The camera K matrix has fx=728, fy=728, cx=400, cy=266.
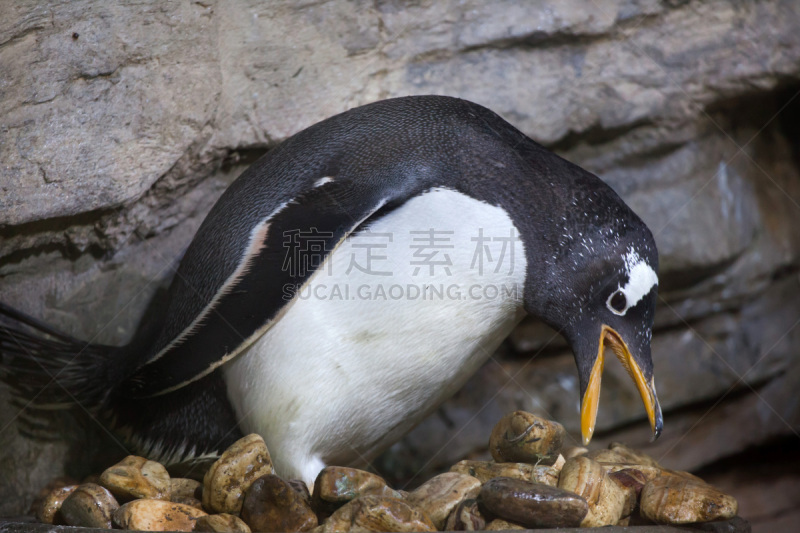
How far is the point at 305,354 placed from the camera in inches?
45.0

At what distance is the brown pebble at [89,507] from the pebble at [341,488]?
271 mm

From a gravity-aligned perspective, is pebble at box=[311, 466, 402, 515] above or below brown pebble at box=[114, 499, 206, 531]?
below

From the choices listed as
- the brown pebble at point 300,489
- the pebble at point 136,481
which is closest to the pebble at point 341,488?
the brown pebble at point 300,489

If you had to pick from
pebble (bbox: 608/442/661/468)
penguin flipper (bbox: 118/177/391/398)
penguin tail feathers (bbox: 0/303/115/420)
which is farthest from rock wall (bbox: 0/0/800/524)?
pebble (bbox: 608/442/661/468)

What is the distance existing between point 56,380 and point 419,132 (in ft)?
2.61

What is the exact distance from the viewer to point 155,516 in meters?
0.92

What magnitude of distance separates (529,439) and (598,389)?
19cm

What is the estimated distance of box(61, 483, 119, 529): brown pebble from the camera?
3.12 feet

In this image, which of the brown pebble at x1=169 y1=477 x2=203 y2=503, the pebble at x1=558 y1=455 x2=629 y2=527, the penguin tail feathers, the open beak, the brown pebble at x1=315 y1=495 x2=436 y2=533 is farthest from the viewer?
the penguin tail feathers

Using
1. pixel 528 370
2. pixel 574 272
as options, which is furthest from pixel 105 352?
pixel 528 370

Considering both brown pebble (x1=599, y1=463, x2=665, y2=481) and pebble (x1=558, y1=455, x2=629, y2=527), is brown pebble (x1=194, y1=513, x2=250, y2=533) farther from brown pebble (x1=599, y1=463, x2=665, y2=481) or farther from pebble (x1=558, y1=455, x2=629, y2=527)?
brown pebble (x1=599, y1=463, x2=665, y2=481)

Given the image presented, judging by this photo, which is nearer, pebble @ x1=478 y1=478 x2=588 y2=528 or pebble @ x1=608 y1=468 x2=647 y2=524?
pebble @ x1=478 y1=478 x2=588 y2=528

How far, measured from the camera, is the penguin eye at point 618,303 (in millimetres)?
1204

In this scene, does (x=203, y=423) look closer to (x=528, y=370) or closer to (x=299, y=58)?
(x=299, y=58)
